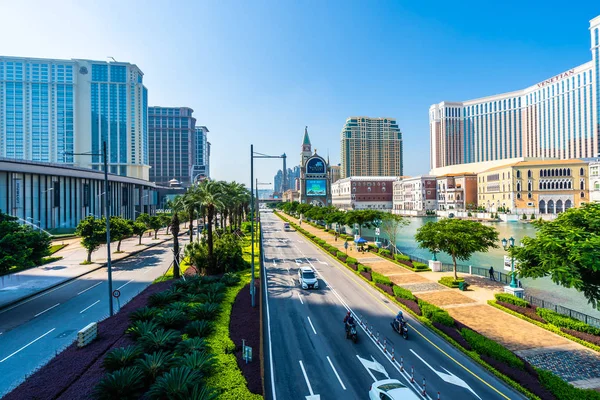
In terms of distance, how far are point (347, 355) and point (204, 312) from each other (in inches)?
337

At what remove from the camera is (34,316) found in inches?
869

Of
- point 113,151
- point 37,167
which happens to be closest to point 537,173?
point 37,167

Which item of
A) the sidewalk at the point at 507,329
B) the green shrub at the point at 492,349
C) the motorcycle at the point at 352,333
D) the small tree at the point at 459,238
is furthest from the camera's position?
Result: the small tree at the point at 459,238

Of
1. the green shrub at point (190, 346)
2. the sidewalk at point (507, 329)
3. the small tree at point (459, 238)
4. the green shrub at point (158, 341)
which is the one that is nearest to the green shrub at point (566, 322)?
the sidewalk at point (507, 329)

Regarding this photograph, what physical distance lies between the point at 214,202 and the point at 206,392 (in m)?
23.9

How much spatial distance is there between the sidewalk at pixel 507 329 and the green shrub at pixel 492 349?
1.66 m

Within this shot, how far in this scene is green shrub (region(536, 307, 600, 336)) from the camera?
18297 millimetres

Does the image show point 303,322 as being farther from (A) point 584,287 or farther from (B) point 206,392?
(A) point 584,287

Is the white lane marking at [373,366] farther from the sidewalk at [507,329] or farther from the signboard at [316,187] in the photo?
the signboard at [316,187]

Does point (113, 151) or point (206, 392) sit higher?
point (113, 151)

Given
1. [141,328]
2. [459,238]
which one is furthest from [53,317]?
[459,238]

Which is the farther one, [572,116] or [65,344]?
[572,116]

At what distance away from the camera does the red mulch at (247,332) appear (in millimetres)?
12883

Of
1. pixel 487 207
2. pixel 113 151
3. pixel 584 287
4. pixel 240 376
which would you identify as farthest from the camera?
pixel 113 151
